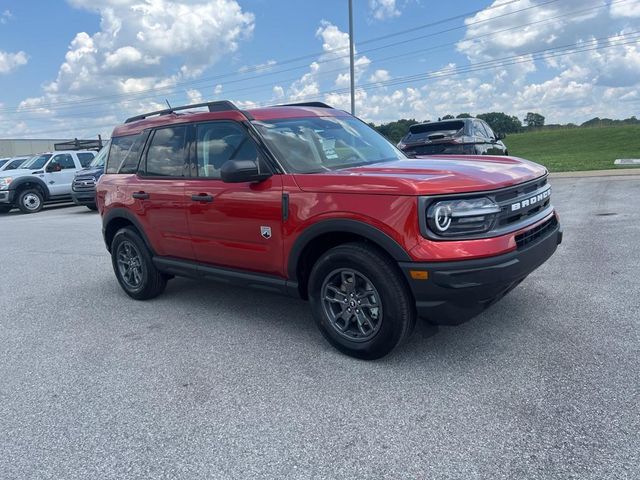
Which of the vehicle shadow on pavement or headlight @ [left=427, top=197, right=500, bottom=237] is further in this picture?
the vehicle shadow on pavement

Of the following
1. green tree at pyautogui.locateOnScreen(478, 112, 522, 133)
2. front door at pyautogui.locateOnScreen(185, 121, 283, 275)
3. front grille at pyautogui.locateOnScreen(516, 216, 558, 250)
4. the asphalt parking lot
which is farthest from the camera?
green tree at pyautogui.locateOnScreen(478, 112, 522, 133)

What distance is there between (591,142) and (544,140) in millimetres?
6775

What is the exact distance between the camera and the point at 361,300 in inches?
149

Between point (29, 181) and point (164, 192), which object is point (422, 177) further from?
point (29, 181)

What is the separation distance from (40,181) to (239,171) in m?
16.4

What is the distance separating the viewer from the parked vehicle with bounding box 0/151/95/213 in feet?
57.2

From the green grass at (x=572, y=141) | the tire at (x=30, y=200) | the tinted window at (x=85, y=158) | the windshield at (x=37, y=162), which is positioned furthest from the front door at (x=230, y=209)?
the green grass at (x=572, y=141)

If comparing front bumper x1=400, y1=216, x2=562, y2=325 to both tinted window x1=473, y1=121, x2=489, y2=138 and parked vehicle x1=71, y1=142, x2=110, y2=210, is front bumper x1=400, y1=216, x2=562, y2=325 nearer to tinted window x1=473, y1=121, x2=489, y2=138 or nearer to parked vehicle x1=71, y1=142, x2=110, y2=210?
tinted window x1=473, y1=121, x2=489, y2=138

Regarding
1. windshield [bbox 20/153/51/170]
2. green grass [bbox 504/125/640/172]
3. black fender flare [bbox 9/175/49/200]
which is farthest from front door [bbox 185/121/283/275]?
green grass [bbox 504/125/640/172]

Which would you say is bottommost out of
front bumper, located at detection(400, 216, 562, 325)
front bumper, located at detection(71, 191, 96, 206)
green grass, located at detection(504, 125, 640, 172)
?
green grass, located at detection(504, 125, 640, 172)

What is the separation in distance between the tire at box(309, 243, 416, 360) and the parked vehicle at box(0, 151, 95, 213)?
1657 cm

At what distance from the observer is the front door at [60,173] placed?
1780 centimetres

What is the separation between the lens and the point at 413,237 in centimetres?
338

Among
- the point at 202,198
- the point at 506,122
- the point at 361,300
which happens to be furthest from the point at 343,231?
the point at 506,122
